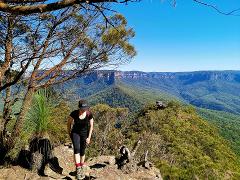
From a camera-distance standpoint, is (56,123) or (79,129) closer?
(79,129)

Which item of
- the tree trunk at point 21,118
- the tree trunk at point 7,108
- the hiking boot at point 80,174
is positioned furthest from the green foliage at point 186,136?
the hiking boot at point 80,174

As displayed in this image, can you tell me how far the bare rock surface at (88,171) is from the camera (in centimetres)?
790

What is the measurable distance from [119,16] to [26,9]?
846cm

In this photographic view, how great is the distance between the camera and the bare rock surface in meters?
7.90

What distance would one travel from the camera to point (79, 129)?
7.46 m

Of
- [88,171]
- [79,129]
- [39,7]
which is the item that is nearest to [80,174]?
[88,171]

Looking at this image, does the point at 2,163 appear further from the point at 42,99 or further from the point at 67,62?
the point at 67,62

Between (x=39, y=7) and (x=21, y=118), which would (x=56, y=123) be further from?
(x=39, y=7)

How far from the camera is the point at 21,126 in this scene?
8.56 m

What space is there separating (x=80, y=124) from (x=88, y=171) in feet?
4.30

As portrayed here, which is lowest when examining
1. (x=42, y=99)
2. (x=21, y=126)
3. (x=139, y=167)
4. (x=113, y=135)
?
(x=113, y=135)

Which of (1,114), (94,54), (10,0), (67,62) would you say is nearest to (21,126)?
(1,114)

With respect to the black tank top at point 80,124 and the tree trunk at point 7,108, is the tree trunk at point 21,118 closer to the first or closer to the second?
the tree trunk at point 7,108

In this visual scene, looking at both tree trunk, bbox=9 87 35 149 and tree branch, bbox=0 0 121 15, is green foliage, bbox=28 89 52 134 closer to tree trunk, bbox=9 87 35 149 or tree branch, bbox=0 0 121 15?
tree trunk, bbox=9 87 35 149
